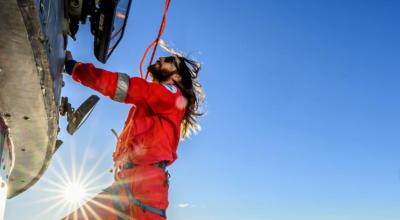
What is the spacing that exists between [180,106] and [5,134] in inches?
63.7

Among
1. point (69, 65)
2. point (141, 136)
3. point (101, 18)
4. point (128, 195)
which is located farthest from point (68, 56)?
point (128, 195)

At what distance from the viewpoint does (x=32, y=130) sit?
3979 mm

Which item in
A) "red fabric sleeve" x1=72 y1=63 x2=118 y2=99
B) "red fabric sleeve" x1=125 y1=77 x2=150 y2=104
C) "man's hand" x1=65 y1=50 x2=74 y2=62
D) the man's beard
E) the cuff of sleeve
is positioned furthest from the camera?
the man's beard

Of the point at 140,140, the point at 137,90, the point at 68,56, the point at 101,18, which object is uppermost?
the point at 101,18

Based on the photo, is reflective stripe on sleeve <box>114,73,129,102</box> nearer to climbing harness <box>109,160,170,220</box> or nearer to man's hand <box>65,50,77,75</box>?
man's hand <box>65,50,77,75</box>

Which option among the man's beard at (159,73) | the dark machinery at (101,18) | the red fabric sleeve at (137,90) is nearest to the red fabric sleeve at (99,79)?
the red fabric sleeve at (137,90)

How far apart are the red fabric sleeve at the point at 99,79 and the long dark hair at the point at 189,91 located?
3.15ft

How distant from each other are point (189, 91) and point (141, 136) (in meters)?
0.81

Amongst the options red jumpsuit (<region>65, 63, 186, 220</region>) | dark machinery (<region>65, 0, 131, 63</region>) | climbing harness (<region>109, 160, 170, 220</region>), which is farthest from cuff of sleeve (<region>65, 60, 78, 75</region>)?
climbing harness (<region>109, 160, 170, 220</region>)

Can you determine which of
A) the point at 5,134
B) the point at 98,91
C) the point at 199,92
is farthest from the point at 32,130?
the point at 199,92

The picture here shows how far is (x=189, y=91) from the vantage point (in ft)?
14.1

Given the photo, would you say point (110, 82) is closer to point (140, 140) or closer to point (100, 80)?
point (100, 80)

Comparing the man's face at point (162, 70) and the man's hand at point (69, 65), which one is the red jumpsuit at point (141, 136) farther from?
the man's face at point (162, 70)

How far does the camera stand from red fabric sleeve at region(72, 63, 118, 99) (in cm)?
338
